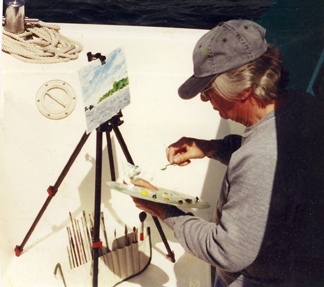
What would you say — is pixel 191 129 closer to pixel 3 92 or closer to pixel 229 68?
pixel 229 68

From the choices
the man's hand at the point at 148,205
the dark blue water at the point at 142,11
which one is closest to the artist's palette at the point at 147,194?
the man's hand at the point at 148,205

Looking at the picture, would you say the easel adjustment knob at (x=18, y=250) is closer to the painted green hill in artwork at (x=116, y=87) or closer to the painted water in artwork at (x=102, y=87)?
the painted water in artwork at (x=102, y=87)

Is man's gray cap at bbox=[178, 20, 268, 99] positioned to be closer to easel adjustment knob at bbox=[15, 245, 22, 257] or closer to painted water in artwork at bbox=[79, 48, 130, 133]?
painted water in artwork at bbox=[79, 48, 130, 133]

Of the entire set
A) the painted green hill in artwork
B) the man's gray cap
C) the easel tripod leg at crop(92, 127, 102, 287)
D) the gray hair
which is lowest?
the easel tripod leg at crop(92, 127, 102, 287)

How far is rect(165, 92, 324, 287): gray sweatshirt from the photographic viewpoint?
31.4 inches

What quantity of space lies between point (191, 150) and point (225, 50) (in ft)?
1.86

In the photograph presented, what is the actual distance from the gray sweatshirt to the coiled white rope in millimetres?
1596

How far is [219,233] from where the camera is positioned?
0.85 meters

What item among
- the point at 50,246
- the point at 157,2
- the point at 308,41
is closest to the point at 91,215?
the point at 50,246

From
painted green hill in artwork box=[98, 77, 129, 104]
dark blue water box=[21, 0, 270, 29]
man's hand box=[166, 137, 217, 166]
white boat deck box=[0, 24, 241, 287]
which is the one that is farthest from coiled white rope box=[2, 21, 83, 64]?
dark blue water box=[21, 0, 270, 29]

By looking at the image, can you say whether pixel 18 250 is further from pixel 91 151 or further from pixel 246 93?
pixel 246 93

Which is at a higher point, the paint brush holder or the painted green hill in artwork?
the painted green hill in artwork

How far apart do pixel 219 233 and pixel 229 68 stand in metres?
0.50

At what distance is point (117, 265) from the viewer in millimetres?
1530
